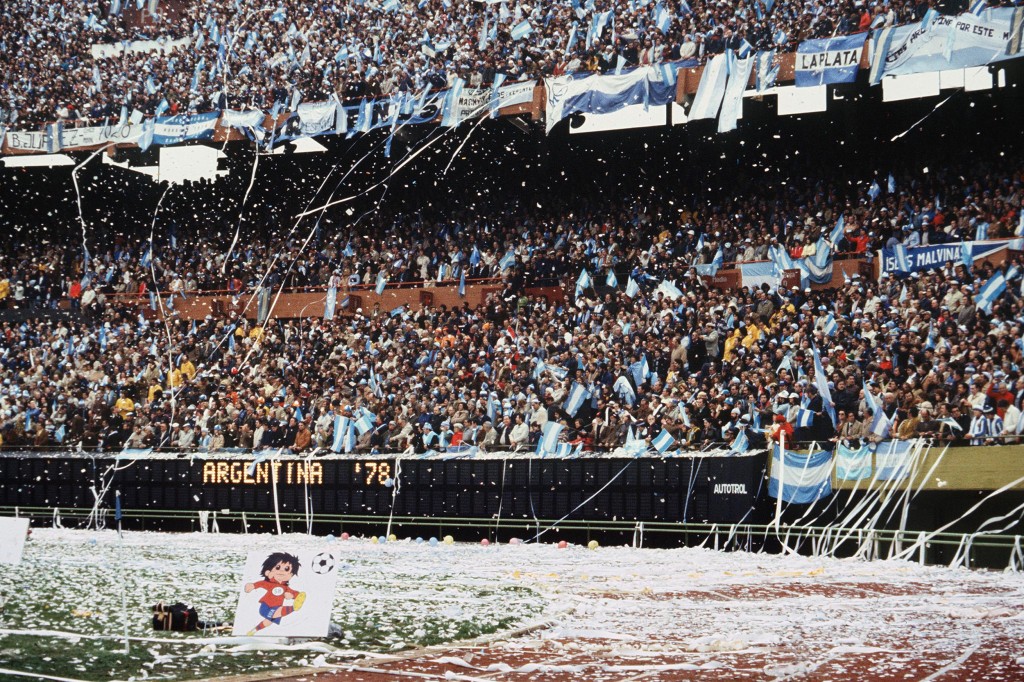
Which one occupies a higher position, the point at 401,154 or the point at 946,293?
the point at 401,154

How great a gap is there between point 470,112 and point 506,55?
2023 millimetres

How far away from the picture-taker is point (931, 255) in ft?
84.8

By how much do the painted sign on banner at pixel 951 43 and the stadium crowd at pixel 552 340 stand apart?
10.5 feet

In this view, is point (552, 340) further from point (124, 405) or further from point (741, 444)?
point (124, 405)

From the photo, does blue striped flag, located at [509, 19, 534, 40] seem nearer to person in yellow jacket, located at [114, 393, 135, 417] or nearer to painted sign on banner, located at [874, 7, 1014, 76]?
painted sign on banner, located at [874, 7, 1014, 76]

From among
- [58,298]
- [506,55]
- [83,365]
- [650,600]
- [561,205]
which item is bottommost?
[650,600]

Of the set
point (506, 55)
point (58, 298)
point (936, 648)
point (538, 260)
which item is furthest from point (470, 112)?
Result: point (936, 648)

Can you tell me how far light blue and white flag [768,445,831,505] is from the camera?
806 inches

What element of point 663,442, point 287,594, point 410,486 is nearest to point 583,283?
point 410,486

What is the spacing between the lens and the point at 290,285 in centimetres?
3566

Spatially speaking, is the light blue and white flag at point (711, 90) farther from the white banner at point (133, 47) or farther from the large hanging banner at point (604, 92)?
the white banner at point (133, 47)

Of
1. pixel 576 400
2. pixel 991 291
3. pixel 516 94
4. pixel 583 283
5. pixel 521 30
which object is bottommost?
pixel 576 400

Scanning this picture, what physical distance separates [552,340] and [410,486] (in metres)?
5.10

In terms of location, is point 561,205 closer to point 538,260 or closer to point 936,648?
point 538,260
